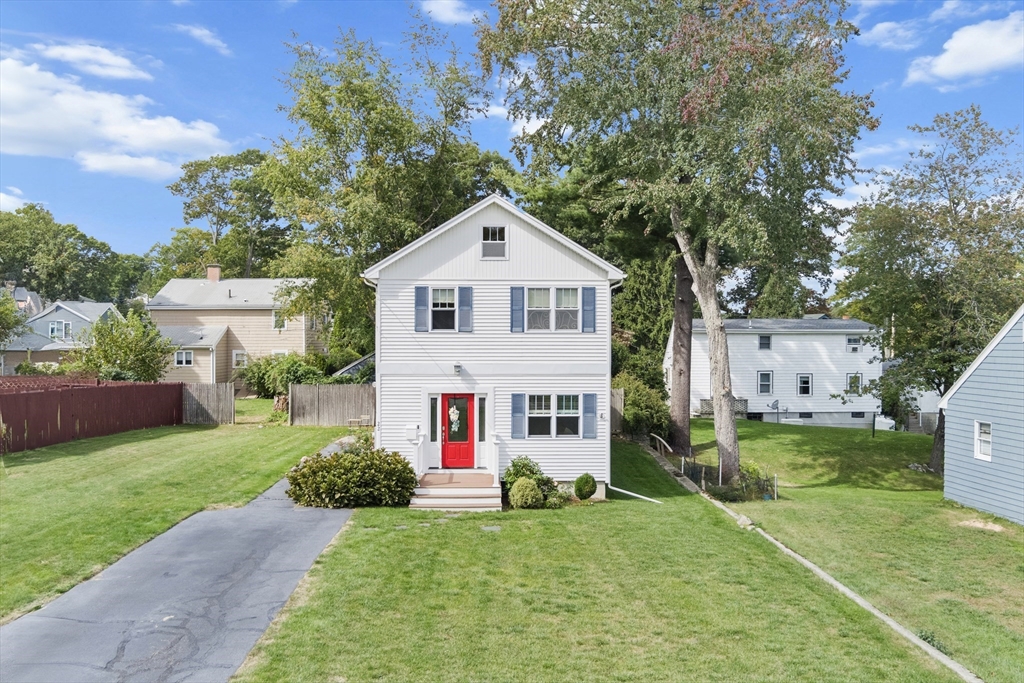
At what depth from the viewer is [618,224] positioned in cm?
2792

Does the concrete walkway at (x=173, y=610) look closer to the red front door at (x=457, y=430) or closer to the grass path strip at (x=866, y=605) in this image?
the red front door at (x=457, y=430)

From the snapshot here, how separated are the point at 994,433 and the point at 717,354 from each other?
309 inches

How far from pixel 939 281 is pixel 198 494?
2483cm

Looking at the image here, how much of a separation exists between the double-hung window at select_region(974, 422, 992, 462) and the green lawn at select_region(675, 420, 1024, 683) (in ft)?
4.98

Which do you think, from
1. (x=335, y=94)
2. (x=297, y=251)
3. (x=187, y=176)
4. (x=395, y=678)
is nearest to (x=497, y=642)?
(x=395, y=678)

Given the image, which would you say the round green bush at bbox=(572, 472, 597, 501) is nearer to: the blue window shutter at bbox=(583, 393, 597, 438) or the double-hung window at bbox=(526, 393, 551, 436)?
A: the blue window shutter at bbox=(583, 393, 597, 438)

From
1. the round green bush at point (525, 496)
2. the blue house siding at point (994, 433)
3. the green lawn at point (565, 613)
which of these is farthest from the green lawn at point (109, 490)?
the blue house siding at point (994, 433)

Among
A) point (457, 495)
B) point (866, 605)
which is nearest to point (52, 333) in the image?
point (457, 495)

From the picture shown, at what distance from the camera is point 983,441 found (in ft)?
61.3

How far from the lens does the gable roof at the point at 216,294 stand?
41406 millimetres

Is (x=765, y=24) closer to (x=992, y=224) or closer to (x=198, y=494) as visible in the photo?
(x=992, y=224)

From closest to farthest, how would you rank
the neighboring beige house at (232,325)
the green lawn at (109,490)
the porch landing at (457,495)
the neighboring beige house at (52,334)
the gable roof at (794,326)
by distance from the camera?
1. the green lawn at (109,490)
2. the porch landing at (457,495)
3. the gable roof at (794,326)
4. the neighboring beige house at (232,325)
5. the neighboring beige house at (52,334)

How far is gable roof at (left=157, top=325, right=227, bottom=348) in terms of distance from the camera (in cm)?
3903

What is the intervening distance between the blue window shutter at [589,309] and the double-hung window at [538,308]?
3.16 ft
